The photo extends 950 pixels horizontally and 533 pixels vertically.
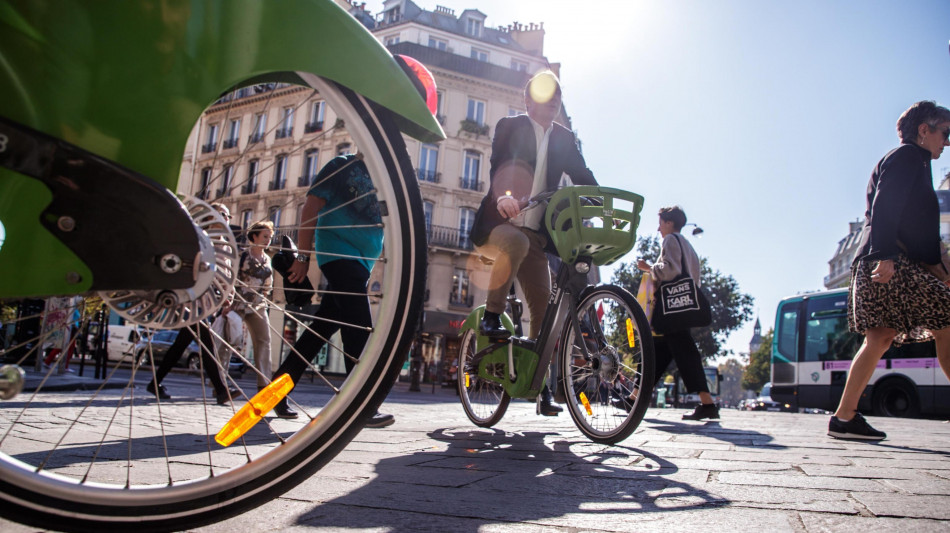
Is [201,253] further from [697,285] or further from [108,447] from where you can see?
[697,285]

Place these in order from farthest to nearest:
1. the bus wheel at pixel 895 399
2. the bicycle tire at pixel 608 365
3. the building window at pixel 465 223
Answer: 1. the building window at pixel 465 223
2. the bus wheel at pixel 895 399
3. the bicycle tire at pixel 608 365

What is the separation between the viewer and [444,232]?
104 ft

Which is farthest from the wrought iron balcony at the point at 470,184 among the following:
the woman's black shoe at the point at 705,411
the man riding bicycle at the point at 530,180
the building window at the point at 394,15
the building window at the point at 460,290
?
the man riding bicycle at the point at 530,180

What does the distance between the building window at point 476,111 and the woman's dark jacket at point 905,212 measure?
3015 cm

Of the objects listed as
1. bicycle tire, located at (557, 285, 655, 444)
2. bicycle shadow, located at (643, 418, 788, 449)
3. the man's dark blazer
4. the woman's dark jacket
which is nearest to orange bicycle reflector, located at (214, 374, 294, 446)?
bicycle tire, located at (557, 285, 655, 444)

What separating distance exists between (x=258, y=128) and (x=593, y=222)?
2.12 m

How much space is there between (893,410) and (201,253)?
17145mm

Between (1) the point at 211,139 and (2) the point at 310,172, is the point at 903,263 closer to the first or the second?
(2) the point at 310,172

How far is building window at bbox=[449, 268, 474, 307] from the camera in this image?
31.3 metres

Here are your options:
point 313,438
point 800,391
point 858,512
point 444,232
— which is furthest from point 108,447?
point 444,232

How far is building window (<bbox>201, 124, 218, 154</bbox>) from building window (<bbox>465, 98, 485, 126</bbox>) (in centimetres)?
3219

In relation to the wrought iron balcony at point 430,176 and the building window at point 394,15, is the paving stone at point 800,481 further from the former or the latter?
the building window at point 394,15

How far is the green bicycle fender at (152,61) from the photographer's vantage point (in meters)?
1.25

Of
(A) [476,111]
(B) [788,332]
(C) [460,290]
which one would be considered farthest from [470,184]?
(B) [788,332]
